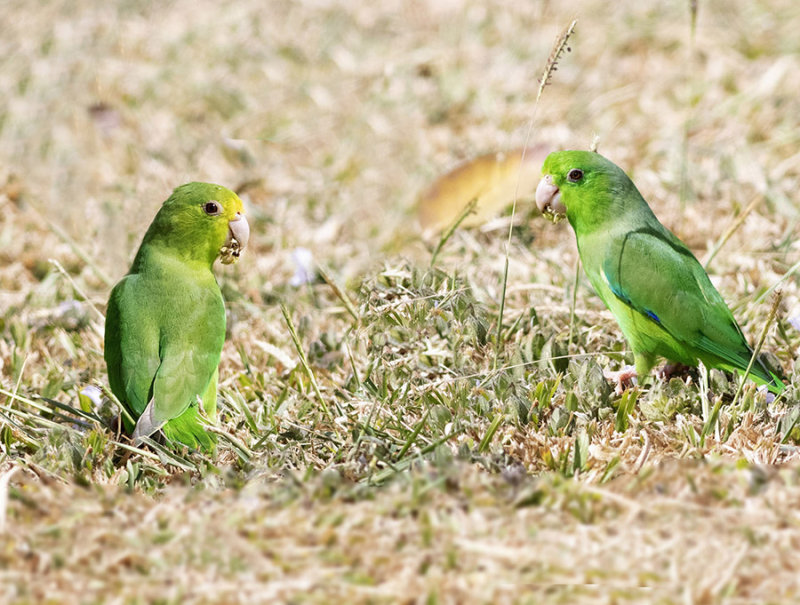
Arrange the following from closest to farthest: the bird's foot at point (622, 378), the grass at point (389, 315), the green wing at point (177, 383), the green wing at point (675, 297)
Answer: the grass at point (389, 315) < the green wing at point (177, 383) < the green wing at point (675, 297) < the bird's foot at point (622, 378)

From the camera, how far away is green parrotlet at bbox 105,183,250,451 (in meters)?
2.62

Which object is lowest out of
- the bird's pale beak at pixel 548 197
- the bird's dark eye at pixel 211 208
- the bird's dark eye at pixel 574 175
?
the bird's dark eye at pixel 211 208

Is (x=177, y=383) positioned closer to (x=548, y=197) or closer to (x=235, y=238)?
(x=235, y=238)

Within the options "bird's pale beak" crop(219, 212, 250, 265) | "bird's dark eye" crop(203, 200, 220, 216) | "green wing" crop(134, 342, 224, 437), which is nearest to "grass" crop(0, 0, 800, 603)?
"green wing" crop(134, 342, 224, 437)

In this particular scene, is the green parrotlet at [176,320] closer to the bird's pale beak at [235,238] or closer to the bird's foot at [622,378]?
the bird's pale beak at [235,238]

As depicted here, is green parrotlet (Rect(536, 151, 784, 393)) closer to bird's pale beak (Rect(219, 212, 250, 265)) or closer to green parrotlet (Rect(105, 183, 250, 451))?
bird's pale beak (Rect(219, 212, 250, 265))

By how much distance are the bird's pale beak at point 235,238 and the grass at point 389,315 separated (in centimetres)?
28

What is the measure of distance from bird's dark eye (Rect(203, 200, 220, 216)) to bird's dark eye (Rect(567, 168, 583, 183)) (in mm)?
985

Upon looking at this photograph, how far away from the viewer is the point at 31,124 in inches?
214

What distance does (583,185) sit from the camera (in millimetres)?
2771

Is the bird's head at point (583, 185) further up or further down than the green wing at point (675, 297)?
further up

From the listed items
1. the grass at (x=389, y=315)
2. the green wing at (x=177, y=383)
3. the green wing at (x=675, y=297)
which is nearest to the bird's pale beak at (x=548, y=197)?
the green wing at (x=675, y=297)

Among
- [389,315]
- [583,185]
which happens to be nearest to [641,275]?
[583,185]

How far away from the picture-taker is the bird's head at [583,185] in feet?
9.02
